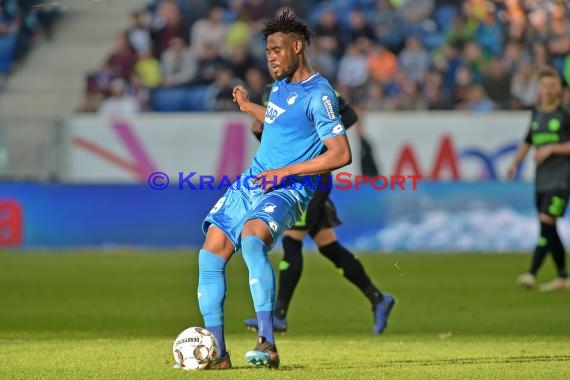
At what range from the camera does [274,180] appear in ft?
24.2

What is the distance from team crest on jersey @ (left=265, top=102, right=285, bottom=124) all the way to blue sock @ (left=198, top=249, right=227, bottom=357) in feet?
3.02

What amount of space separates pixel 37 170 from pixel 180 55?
159 inches

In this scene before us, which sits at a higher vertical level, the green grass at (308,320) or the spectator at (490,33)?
the spectator at (490,33)

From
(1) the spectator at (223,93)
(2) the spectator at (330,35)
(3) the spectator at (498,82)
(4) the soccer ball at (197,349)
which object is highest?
(4) the soccer ball at (197,349)

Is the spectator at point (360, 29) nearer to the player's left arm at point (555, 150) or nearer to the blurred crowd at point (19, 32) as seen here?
the blurred crowd at point (19, 32)

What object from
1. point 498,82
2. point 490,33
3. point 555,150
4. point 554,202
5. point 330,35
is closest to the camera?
point 555,150

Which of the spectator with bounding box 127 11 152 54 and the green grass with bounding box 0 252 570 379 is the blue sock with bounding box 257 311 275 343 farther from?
the spectator with bounding box 127 11 152 54

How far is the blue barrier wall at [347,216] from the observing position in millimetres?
19656

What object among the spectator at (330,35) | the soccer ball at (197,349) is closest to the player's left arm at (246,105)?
the soccer ball at (197,349)

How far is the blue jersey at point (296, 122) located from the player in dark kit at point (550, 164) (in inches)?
268

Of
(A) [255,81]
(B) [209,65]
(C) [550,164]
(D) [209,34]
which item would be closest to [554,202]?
(C) [550,164]

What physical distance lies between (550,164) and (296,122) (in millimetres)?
7244

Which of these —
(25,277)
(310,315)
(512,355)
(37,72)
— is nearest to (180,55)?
(37,72)

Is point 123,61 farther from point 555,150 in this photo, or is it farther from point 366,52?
point 555,150
